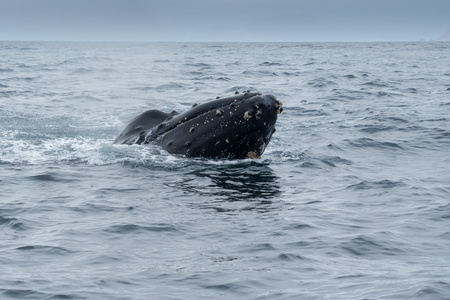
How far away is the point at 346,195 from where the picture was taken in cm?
1095

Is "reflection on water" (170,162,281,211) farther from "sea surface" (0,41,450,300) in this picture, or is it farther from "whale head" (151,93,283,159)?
"whale head" (151,93,283,159)

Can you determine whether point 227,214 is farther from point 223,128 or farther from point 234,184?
point 223,128

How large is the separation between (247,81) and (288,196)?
75.7 ft

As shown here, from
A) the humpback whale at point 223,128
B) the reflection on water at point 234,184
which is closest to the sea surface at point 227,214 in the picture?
the reflection on water at point 234,184

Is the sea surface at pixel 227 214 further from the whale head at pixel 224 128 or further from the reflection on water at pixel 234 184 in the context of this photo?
the whale head at pixel 224 128

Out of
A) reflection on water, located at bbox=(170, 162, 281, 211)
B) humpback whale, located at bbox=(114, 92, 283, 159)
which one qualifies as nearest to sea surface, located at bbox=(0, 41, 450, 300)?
reflection on water, located at bbox=(170, 162, 281, 211)

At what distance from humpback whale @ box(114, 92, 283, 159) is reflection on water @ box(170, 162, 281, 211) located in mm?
267

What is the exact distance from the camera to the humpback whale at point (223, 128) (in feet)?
36.0

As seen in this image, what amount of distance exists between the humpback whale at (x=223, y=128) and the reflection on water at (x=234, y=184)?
0.27 meters

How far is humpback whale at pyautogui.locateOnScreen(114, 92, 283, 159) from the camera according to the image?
10977mm

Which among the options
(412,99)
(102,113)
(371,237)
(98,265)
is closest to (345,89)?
(412,99)

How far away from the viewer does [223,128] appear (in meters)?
11.1

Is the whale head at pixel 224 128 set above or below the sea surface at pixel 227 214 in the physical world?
above

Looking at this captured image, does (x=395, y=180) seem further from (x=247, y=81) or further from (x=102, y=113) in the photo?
(x=247, y=81)
